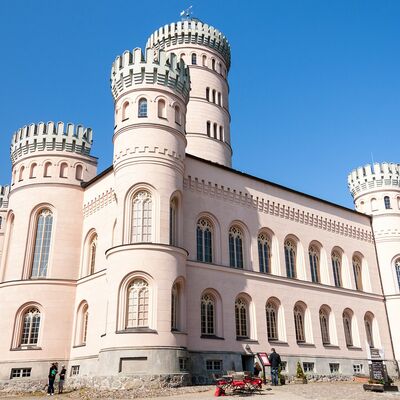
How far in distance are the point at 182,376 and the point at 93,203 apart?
14.4m

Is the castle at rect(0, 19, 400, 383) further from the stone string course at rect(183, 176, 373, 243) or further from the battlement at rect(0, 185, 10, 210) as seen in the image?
the battlement at rect(0, 185, 10, 210)

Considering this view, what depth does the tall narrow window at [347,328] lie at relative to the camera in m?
35.8

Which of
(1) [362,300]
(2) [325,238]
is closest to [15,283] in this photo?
(2) [325,238]

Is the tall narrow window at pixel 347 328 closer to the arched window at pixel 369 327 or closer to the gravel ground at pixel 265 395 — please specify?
the arched window at pixel 369 327

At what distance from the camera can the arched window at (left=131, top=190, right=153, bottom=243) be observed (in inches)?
1018

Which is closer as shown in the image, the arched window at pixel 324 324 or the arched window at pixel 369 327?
the arched window at pixel 324 324

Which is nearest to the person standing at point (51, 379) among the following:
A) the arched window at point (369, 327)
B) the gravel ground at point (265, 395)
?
the gravel ground at point (265, 395)

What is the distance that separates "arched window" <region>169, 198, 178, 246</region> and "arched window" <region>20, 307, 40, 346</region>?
35.8ft

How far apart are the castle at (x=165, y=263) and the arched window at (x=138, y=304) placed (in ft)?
0.19

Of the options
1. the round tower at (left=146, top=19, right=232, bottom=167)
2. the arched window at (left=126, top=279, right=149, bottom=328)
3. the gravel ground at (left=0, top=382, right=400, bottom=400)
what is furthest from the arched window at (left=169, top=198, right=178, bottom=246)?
the round tower at (left=146, top=19, right=232, bottom=167)

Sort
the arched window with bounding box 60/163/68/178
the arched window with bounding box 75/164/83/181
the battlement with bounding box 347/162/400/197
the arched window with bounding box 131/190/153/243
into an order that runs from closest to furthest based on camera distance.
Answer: the arched window with bounding box 131/190/153/243, the arched window with bounding box 60/163/68/178, the arched window with bounding box 75/164/83/181, the battlement with bounding box 347/162/400/197

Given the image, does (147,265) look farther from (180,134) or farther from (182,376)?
(180,134)

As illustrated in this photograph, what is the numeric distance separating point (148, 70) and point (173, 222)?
9821mm

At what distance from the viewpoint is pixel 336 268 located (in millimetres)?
38031
